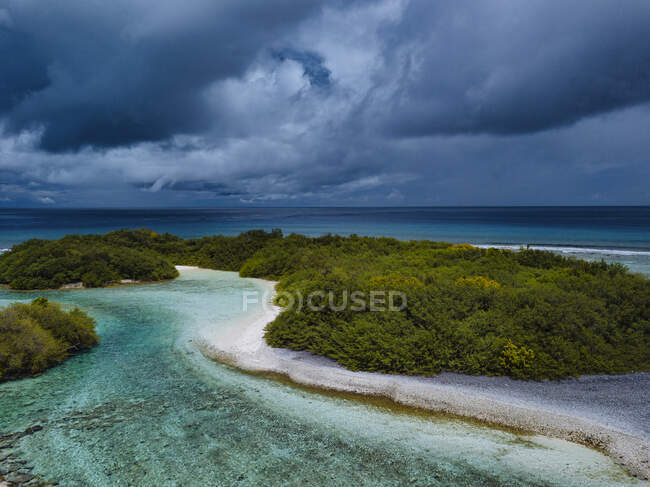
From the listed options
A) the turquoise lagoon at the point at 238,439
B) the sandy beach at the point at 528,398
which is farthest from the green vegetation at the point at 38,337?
the sandy beach at the point at 528,398

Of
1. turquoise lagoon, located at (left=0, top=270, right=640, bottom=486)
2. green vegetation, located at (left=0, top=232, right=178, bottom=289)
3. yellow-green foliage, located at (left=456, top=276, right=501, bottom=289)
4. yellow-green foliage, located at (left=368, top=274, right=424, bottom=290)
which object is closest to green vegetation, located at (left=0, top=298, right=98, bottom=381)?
turquoise lagoon, located at (left=0, top=270, right=640, bottom=486)

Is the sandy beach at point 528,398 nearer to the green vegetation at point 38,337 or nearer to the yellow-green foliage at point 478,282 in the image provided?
the yellow-green foliage at point 478,282

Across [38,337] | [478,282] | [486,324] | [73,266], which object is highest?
[478,282]

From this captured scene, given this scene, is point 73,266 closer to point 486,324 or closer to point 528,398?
point 486,324

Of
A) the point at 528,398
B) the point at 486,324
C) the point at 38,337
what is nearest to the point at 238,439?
the point at 528,398

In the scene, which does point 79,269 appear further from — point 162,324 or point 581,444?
point 581,444

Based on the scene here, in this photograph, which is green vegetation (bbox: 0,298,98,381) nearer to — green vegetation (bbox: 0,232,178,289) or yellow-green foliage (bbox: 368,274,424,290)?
yellow-green foliage (bbox: 368,274,424,290)

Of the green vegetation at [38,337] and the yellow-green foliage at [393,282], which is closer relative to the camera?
the green vegetation at [38,337]
